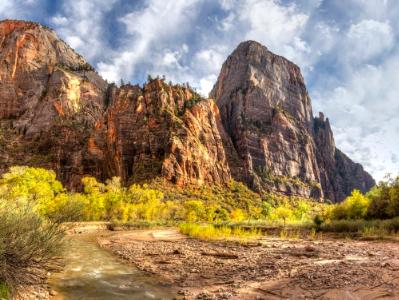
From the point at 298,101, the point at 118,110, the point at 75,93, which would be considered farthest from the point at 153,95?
the point at 298,101

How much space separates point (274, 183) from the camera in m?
138

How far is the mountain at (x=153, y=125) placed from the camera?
370ft

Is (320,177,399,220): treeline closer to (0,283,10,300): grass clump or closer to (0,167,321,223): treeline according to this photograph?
(0,167,321,223): treeline

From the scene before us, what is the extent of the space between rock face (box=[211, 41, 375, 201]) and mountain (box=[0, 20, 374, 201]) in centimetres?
63

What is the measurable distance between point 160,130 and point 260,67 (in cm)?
10312

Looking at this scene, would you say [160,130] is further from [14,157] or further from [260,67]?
[260,67]

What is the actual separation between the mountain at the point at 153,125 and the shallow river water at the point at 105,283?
83935 millimetres

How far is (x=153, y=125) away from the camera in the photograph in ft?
375

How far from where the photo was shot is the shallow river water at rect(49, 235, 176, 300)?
413 inches

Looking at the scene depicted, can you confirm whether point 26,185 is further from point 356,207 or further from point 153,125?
point 153,125

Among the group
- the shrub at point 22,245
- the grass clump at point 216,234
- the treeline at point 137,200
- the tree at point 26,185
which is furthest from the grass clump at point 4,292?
the tree at point 26,185

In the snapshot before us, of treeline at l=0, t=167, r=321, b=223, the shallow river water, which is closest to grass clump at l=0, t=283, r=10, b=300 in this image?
treeline at l=0, t=167, r=321, b=223

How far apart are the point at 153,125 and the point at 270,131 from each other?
72019 mm

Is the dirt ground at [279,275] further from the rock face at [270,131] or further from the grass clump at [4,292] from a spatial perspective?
the rock face at [270,131]
